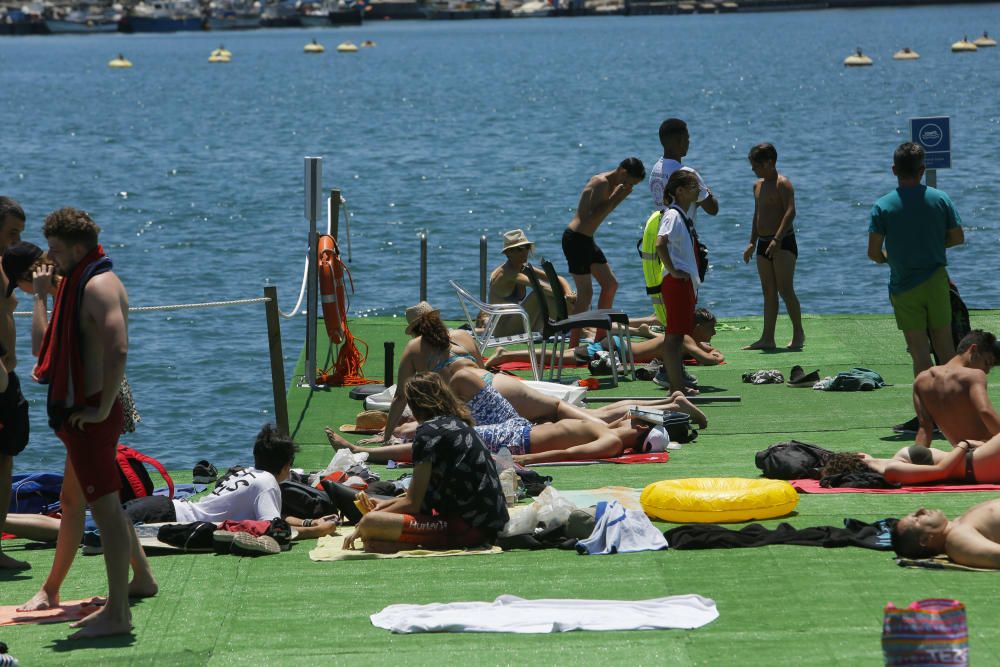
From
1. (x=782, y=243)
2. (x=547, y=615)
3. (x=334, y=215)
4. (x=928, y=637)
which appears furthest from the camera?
(x=334, y=215)

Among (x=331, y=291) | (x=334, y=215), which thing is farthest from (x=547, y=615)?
(x=334, y=215)

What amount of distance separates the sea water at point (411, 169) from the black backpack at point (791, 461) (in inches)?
245

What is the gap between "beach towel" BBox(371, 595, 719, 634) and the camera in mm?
6617

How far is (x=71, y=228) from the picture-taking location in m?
6.47

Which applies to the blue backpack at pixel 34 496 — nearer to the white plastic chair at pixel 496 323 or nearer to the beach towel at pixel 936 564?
the beach towel at pixel 936 564

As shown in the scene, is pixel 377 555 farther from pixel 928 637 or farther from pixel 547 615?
pixel 928 637

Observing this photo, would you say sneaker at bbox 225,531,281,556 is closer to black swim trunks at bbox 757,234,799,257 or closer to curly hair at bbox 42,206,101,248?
curly hair at bbox 42,206,101,248

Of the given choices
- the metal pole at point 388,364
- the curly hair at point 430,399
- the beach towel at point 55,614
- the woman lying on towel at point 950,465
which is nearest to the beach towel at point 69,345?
the beach towel at point 55,614

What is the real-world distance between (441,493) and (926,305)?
14.0 ft

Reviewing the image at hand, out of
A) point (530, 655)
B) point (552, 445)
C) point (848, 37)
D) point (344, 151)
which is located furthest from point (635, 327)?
point (848, 37)

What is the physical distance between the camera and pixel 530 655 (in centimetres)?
631

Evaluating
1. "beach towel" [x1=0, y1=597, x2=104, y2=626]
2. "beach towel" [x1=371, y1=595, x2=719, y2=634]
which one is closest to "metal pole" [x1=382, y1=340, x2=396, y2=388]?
"beach towel" [x1=0, y1=597, x2=104, y2=626]

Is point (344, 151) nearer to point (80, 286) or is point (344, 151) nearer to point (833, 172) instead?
point (833, 172)

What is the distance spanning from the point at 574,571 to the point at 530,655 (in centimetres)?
126
